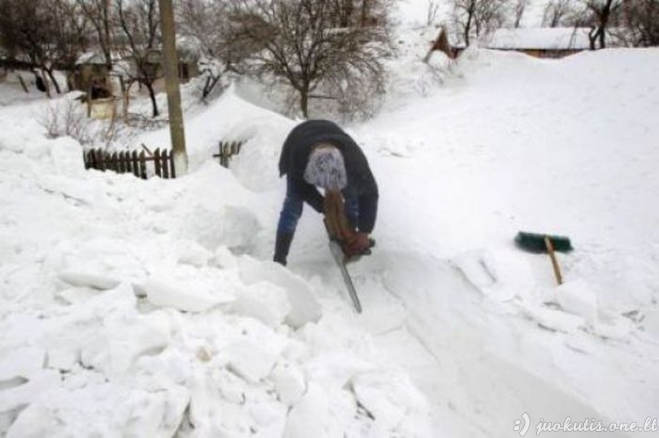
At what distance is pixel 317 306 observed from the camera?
2988 mm

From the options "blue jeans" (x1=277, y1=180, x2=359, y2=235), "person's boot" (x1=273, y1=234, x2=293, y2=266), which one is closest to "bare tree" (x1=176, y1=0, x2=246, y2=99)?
"blue jeans" (x1=277, y1=180, x2=359, y2=235)

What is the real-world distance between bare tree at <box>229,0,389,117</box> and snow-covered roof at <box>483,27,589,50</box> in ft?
67.6

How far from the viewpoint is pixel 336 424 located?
2.11 m

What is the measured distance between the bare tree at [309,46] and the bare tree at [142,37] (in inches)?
267

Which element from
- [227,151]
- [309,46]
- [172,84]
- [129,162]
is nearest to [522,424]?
[172,84]

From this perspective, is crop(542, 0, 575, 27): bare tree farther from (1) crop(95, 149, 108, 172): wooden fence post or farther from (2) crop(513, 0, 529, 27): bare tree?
(1) crop(95, 149, 108, 172): wooden fence post

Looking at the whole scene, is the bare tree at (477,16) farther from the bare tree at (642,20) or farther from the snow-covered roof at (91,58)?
the snow-covered roof at (91,58)

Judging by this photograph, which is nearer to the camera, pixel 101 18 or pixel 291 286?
pixel 291 286

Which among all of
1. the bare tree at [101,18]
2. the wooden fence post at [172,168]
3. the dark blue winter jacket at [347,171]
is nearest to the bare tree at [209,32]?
the bare tree at [101,18]

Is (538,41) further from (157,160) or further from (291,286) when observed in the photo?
(291,286)

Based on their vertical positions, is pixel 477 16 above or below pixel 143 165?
above

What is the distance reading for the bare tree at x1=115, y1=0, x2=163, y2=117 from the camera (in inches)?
709

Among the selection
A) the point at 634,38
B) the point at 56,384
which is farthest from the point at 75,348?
the point at 634,38

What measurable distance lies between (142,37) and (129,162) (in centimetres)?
1779
